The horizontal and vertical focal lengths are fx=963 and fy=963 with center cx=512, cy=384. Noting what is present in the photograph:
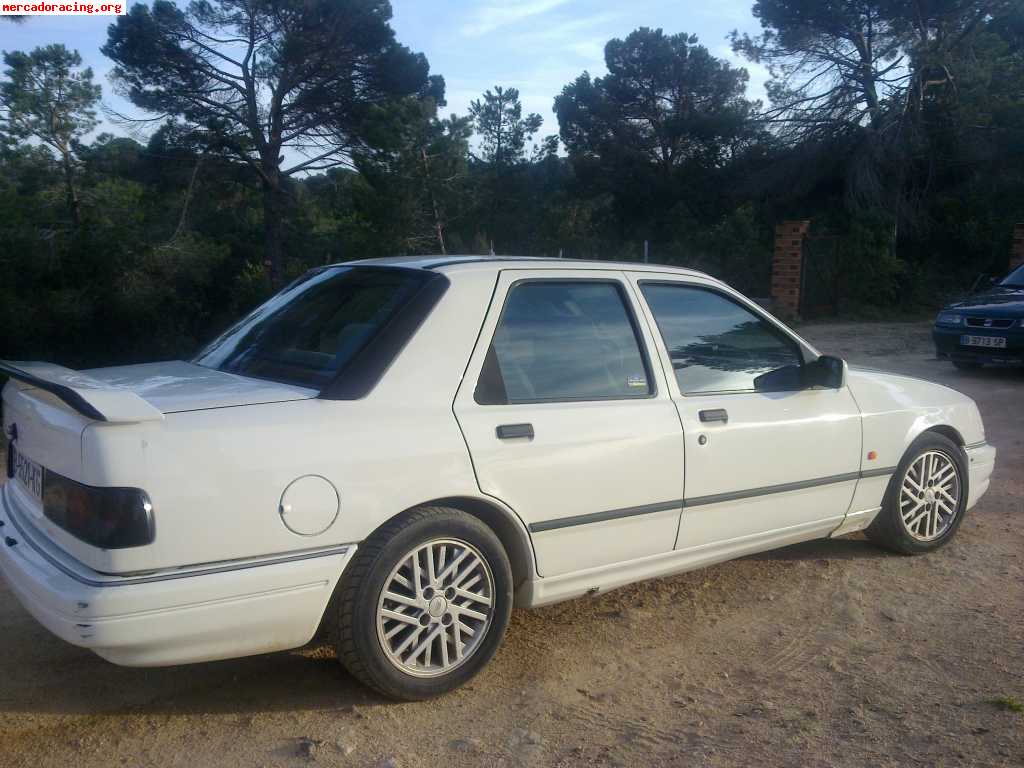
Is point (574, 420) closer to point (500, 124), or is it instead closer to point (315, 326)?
point (315, 326)

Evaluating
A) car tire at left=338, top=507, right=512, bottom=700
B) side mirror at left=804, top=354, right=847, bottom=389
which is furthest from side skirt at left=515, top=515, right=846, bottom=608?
side mirror at left=804, top=354, right=847, bottom=389

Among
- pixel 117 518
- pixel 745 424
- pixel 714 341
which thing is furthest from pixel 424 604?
pixel 714 341

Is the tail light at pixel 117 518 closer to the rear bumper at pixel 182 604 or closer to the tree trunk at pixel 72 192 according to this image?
the rear bumper at pixel 182 604

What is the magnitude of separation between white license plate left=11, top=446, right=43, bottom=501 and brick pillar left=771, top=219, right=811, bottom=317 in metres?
16.7

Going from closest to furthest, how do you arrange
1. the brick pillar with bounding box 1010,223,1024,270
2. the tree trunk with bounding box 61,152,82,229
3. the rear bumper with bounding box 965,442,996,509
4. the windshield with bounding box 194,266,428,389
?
the windshield with bounding box 194,266,428,389, the rear bumper with bounding box 965,442,996,509, the brick pillar with bounding box 1010,223,1024,270, the tree trunk with bounding box 61,152,82,229

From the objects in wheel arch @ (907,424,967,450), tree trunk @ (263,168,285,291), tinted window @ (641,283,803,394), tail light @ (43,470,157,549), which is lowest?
wheel arch @ (907,424,967,450)

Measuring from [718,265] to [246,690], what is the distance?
63.4 feet

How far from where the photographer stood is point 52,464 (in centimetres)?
312

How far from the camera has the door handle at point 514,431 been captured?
3498mm

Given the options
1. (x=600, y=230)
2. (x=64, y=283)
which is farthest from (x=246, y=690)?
(x=600, y=230)

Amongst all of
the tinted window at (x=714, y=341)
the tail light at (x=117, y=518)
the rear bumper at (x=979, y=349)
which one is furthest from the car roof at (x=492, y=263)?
the rear bumper at (x=979, y=349)

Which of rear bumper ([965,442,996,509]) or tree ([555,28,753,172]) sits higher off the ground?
tree ([555,28,753,172])

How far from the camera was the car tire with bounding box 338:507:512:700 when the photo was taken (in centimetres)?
321

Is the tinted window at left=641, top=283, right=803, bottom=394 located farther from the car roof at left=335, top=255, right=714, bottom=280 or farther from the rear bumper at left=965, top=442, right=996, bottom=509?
the rear bumper at left=965, top=442, right=996, bottom=509
